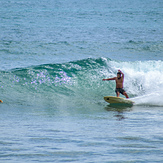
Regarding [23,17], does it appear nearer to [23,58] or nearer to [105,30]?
[105,30]

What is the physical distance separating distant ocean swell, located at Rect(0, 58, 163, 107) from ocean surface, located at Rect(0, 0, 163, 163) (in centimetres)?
4

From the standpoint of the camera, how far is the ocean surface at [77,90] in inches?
234

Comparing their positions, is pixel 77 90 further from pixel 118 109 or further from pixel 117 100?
pixel 118 109

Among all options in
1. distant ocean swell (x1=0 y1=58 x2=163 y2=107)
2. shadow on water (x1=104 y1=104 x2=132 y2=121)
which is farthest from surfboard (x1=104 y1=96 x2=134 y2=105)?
distant ocean swell (x1=0 y1=58 x2=163 y2=107)

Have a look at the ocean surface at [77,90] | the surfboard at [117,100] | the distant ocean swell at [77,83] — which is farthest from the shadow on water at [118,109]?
the distant ocean swell at [77,83]

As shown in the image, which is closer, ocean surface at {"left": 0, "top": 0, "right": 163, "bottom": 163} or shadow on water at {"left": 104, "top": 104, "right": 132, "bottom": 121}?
ocean surface at {"left": 0, "top": 0, "right": 163, "bottom": 163}

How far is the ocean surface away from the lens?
5.95m

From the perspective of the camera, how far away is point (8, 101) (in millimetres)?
12961

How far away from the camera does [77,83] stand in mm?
17344

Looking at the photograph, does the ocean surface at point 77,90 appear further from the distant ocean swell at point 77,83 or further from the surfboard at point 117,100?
the surfboard at point 117,100

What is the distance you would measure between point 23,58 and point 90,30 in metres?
15.1

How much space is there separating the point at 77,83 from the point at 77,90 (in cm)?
108

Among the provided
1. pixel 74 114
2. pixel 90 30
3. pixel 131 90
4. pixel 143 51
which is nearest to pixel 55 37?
pixel 90 30

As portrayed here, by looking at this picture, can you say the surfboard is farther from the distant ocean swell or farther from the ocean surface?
the distant ocean swell
